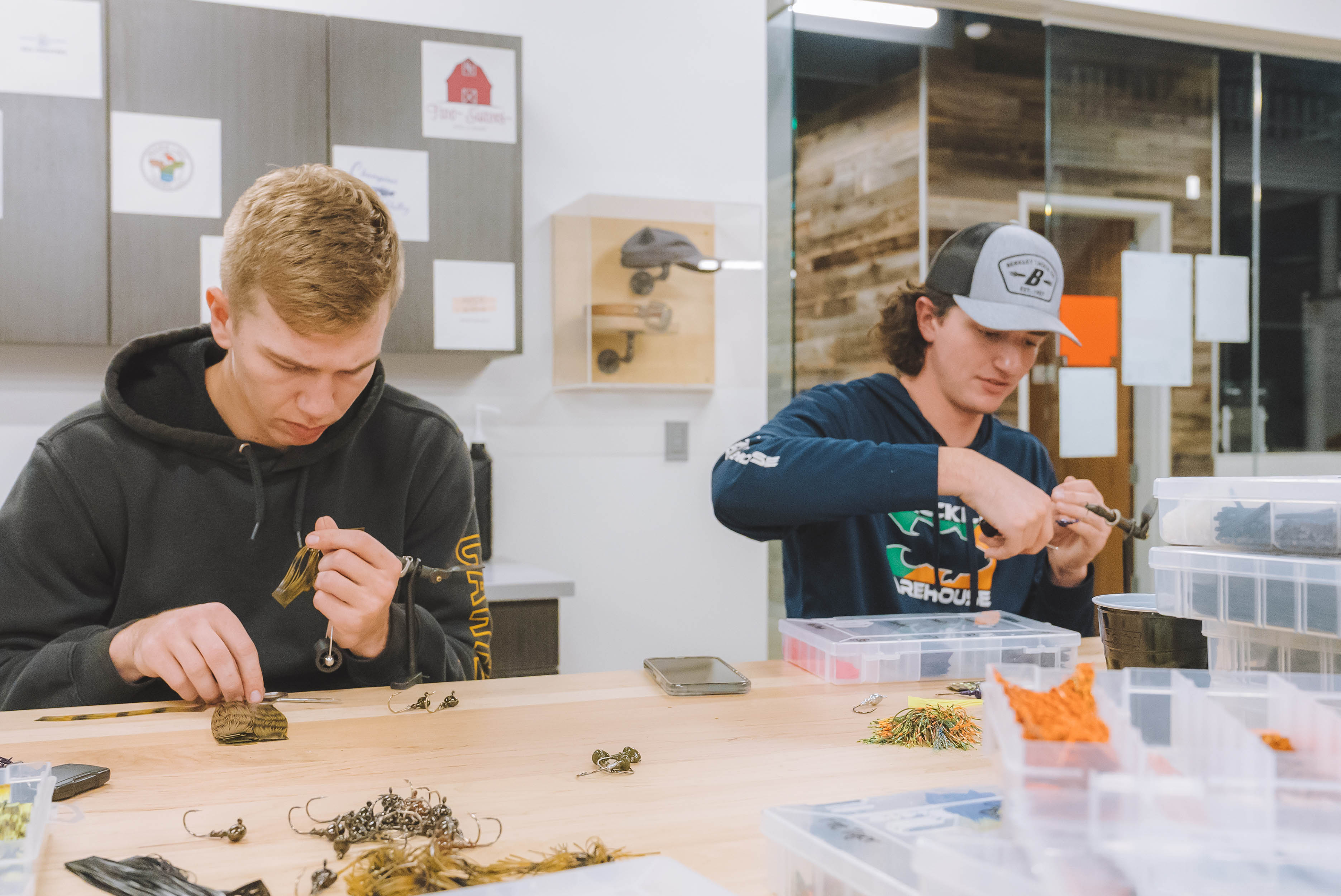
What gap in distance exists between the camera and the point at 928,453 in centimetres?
147

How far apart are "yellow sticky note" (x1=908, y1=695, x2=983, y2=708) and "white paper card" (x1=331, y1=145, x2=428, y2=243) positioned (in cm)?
182

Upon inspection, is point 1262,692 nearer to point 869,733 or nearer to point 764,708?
point 869,733

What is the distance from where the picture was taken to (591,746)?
1.02 metres

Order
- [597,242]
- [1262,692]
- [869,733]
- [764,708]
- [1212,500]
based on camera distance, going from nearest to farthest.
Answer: [1262,692] → [1212,500] → [869,733] → [764,708] → [597,242]

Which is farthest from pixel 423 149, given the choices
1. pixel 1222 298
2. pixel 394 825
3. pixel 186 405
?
pixel 1222 298

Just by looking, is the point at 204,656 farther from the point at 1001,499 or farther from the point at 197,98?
the point at 197,98

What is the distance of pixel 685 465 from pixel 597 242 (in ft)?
2.28

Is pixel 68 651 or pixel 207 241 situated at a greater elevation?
pixel 207 241

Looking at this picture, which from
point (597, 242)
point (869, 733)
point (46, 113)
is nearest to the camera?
point (869, 733)

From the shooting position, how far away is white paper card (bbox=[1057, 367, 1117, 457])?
11.0 ft

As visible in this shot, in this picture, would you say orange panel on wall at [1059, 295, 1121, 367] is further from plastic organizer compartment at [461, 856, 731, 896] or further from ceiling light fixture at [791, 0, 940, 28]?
plastic organizer compartment at [461, 856, 731, 896]

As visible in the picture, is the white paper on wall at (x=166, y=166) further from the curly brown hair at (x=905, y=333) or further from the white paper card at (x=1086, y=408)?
the white paper card at (x=1086, y=408)

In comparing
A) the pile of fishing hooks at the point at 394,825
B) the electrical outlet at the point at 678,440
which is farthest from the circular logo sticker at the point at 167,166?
the pile of fishing hooks at the point at 394,825

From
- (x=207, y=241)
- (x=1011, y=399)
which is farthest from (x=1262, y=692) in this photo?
(x=1011, y=399)
